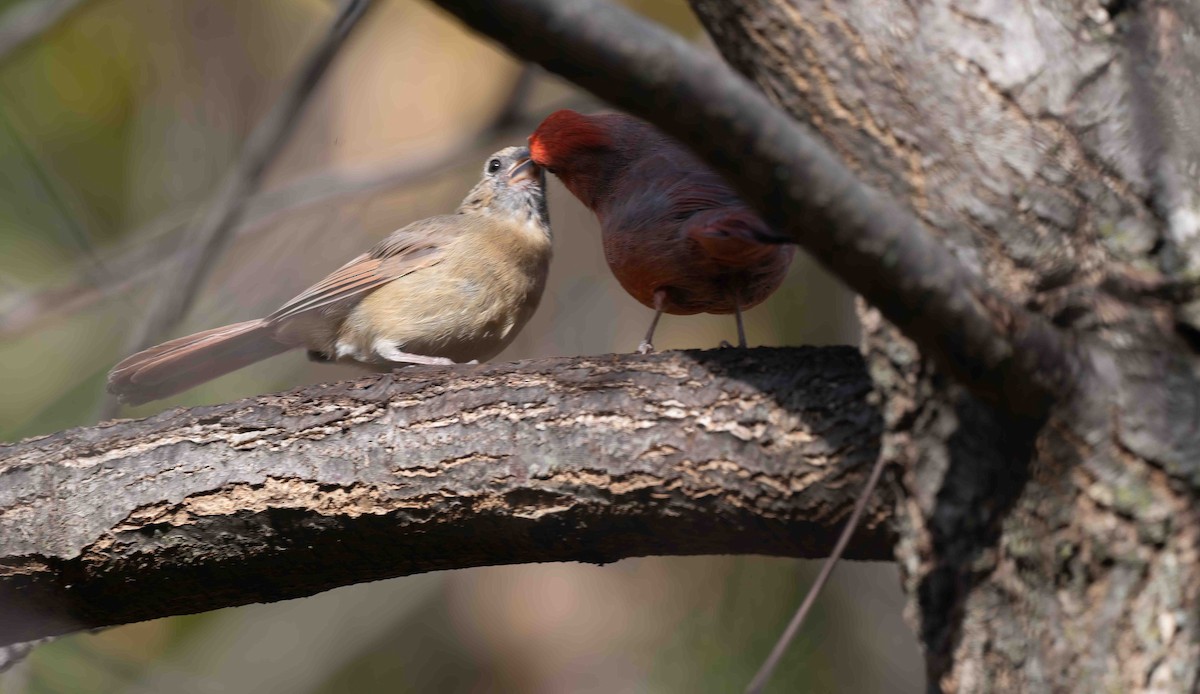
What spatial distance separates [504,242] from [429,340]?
496 mm

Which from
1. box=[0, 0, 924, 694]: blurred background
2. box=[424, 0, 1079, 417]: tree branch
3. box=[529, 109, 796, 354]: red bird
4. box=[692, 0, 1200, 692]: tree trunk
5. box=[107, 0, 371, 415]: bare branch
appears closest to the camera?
box=[424, 0, 1079, 417]: tree branch

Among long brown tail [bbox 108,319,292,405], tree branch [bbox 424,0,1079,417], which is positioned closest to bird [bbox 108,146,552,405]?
long brown tail [bbox 108,319,292,405]

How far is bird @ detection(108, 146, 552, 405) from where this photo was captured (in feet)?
13.5

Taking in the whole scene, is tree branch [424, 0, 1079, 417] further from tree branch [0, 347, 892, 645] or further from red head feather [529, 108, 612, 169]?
red head feather [529, 108, 612, 169]

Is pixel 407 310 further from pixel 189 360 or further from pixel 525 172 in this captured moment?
pixel 525 172

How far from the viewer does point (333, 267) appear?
238 inches

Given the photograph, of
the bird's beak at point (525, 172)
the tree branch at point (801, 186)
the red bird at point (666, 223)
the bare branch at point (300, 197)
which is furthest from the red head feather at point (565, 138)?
the tree branch at point (801, 186)

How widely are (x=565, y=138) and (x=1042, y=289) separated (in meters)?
2.17

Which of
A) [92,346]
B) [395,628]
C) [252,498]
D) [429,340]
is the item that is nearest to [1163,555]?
[252,498]

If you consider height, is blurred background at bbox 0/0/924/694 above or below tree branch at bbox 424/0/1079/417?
below

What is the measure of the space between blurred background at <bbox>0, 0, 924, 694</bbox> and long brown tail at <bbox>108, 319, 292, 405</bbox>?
0.92 metres

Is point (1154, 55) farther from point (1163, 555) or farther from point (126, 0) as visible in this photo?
point (126, 0)

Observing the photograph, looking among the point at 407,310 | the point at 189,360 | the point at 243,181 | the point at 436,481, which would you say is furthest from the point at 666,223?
the point at 189,360

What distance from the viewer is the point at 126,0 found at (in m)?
7.40
